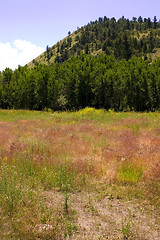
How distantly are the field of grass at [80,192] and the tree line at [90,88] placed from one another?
107 feet

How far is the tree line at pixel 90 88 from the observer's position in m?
41.4

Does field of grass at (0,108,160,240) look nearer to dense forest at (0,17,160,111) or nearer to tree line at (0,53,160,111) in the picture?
dense forest at (0,17,160,111)

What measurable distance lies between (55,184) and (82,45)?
16725cm

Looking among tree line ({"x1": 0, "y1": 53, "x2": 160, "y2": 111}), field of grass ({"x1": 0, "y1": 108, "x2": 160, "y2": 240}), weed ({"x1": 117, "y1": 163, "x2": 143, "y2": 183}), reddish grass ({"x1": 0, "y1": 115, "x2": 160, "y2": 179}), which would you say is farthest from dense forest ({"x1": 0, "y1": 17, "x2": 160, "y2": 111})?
weed ({"x1": 117, "y1": 163, "x2": 143, "y2": 183})

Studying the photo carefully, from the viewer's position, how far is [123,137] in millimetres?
11234

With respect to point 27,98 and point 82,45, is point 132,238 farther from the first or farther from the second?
point 82,45

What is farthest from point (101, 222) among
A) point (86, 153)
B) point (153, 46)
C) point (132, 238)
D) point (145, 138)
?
point (153, 46)

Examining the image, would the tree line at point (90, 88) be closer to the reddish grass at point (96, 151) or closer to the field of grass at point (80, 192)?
the reddish grass at point (96, 151)

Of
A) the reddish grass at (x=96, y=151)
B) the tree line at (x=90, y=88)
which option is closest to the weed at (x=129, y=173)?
the reddish grass at (x=96, y=151)

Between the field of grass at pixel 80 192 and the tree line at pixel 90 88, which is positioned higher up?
the tree line at pixel 90 88

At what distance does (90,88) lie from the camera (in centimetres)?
4441

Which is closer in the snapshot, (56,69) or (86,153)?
(86,153)

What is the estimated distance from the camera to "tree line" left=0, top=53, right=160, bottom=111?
1629 inches

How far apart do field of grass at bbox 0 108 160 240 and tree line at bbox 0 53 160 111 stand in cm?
3248
